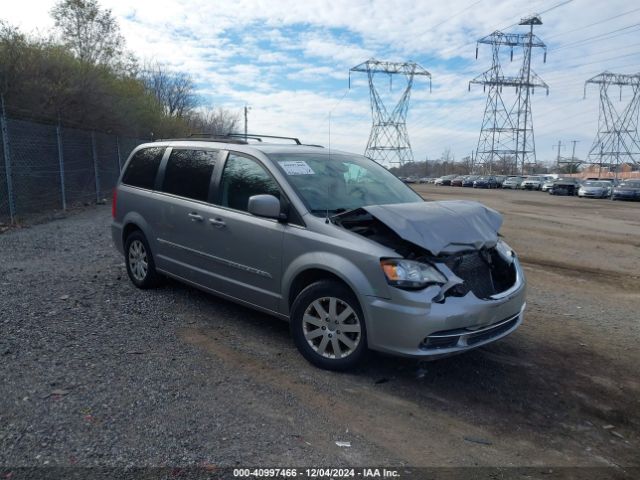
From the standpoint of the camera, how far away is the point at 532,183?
184ft

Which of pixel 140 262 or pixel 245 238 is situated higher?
pixel 245 238

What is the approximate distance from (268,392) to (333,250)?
118 cm

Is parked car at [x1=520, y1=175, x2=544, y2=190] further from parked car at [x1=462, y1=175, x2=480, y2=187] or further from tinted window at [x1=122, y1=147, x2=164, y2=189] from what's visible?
tinted window at [x1=122, y1=147, x2=164, y2=189]

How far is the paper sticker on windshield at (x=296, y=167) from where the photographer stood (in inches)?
191

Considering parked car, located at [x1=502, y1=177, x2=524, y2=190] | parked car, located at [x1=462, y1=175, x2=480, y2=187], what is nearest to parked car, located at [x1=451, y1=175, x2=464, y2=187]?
parked car, located at [x1=462, y1=175, x2=480, y2=187]

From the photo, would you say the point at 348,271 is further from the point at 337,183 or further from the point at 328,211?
the point at 337,183

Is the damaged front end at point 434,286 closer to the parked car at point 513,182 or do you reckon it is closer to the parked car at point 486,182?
the parked car at point 513,182

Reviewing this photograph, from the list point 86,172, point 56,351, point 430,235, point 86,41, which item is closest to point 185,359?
point 56,351

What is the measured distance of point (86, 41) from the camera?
87.2 feet

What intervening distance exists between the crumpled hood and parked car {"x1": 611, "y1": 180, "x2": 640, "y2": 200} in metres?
36.5

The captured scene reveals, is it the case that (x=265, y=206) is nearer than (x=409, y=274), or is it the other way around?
(x=409, y=274)

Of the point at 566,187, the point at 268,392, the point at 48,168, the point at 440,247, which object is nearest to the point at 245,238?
the point at 268,392

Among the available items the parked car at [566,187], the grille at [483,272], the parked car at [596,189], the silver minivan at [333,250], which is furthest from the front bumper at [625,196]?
the grille at [483,272]

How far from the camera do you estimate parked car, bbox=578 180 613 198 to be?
39219 millimetres
